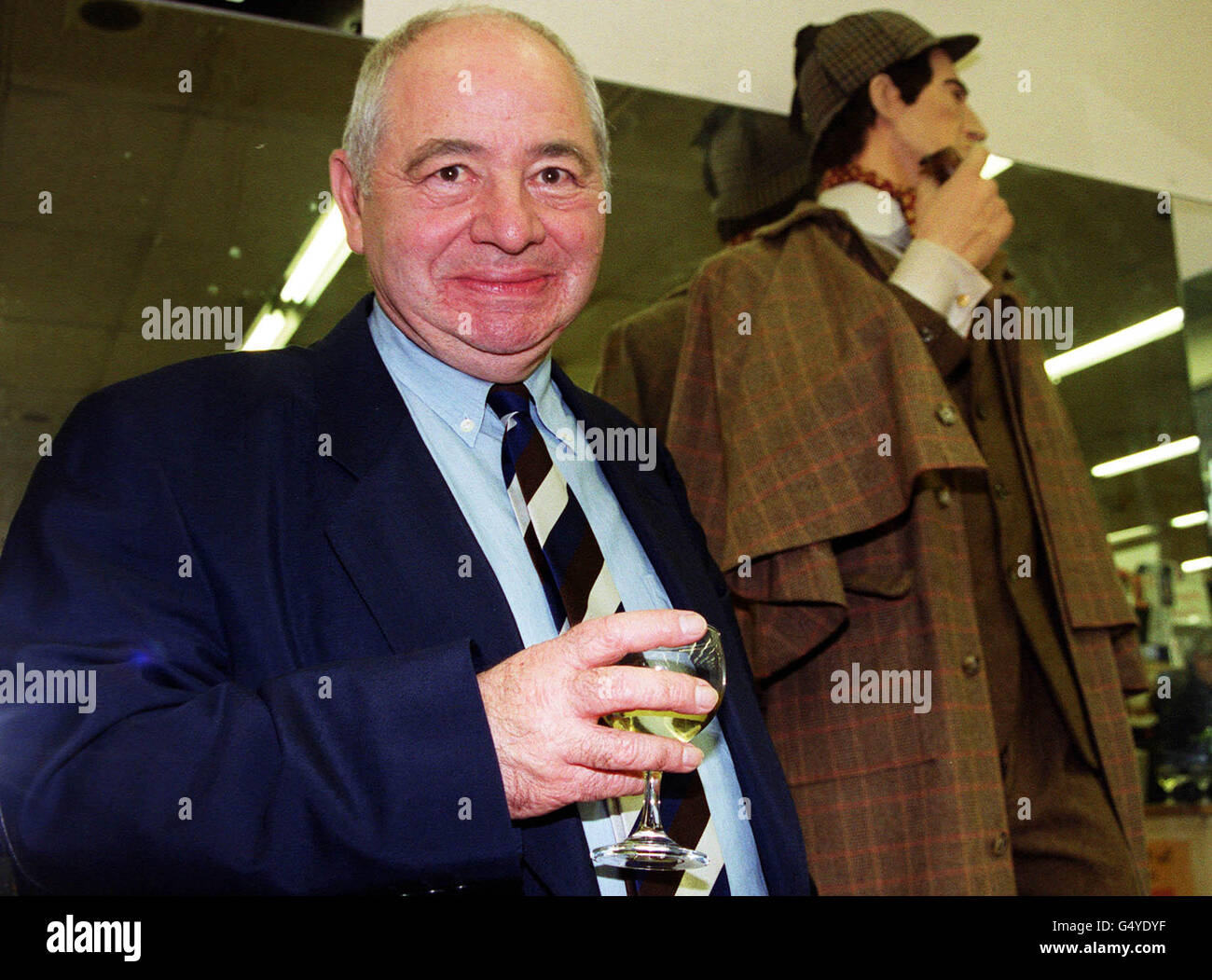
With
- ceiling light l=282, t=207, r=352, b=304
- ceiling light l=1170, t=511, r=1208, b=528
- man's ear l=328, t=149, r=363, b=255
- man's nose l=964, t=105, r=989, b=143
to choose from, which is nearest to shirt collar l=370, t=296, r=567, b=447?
man's ear l=328, t=149, r=363, b=255

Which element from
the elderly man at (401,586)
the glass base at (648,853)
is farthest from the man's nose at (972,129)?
the glass base at (648,853)

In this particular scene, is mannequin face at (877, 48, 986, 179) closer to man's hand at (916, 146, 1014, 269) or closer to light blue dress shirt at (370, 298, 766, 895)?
man's hand at (916, 146, 1014, 269)

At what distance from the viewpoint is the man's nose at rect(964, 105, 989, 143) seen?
2.03m

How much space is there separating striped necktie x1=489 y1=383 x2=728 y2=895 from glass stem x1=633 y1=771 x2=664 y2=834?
0.11 m

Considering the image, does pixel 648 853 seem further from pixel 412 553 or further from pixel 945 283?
pixel 945 283

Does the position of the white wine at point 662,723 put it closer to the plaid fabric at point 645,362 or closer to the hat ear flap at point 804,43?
the plaid fabric at point 645,362

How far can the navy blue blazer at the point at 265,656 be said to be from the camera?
85 cm

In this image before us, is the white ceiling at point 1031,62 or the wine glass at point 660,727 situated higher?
the white ceiling at point 1031,62

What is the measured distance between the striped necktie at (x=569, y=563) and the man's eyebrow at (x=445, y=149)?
0.82ft

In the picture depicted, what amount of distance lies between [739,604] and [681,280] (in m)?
0.58

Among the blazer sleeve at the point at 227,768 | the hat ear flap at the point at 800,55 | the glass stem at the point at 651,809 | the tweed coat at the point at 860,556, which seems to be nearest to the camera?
the blazer sleeve at the point at 227,768
